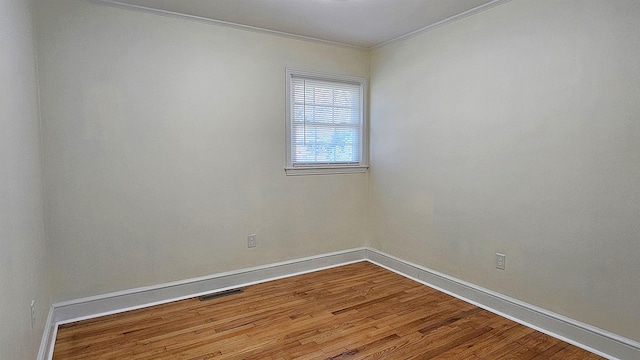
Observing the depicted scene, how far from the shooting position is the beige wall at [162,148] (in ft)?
8.78

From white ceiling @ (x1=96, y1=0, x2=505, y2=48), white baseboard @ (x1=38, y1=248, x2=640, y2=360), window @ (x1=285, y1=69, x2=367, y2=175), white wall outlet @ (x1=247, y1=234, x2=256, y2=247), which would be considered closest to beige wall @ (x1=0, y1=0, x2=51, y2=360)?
white baseboard @ (x1=38, y1=248, x2=640, y2=360)

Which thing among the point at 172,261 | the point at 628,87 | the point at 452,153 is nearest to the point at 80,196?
the point at 172,261

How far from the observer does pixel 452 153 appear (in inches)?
127

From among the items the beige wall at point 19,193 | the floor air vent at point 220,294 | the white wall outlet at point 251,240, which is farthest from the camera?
the white wall outlet at point 251,240

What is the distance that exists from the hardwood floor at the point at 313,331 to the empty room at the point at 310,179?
0.02 metres

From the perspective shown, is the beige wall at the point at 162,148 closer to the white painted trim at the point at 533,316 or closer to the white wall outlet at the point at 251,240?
the white wall outlet at the point at 251,240

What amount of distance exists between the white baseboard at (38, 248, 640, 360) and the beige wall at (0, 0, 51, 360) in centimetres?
36

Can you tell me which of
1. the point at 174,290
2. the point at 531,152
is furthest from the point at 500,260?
the point at 174,290

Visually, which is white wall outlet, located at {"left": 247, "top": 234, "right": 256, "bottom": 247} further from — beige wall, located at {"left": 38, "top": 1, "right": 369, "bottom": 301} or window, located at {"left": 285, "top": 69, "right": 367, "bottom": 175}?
window, located at {"left": 285, "top": 69, "right": 367, "bottom": 175}

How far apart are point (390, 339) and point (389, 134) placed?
2.23 meters

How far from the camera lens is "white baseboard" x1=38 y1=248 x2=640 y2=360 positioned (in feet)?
7.46

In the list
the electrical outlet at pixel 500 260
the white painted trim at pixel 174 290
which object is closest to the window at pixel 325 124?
the white painted trim at pixel 174 290

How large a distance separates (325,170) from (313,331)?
185 centimetres

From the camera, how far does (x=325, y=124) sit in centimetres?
389
